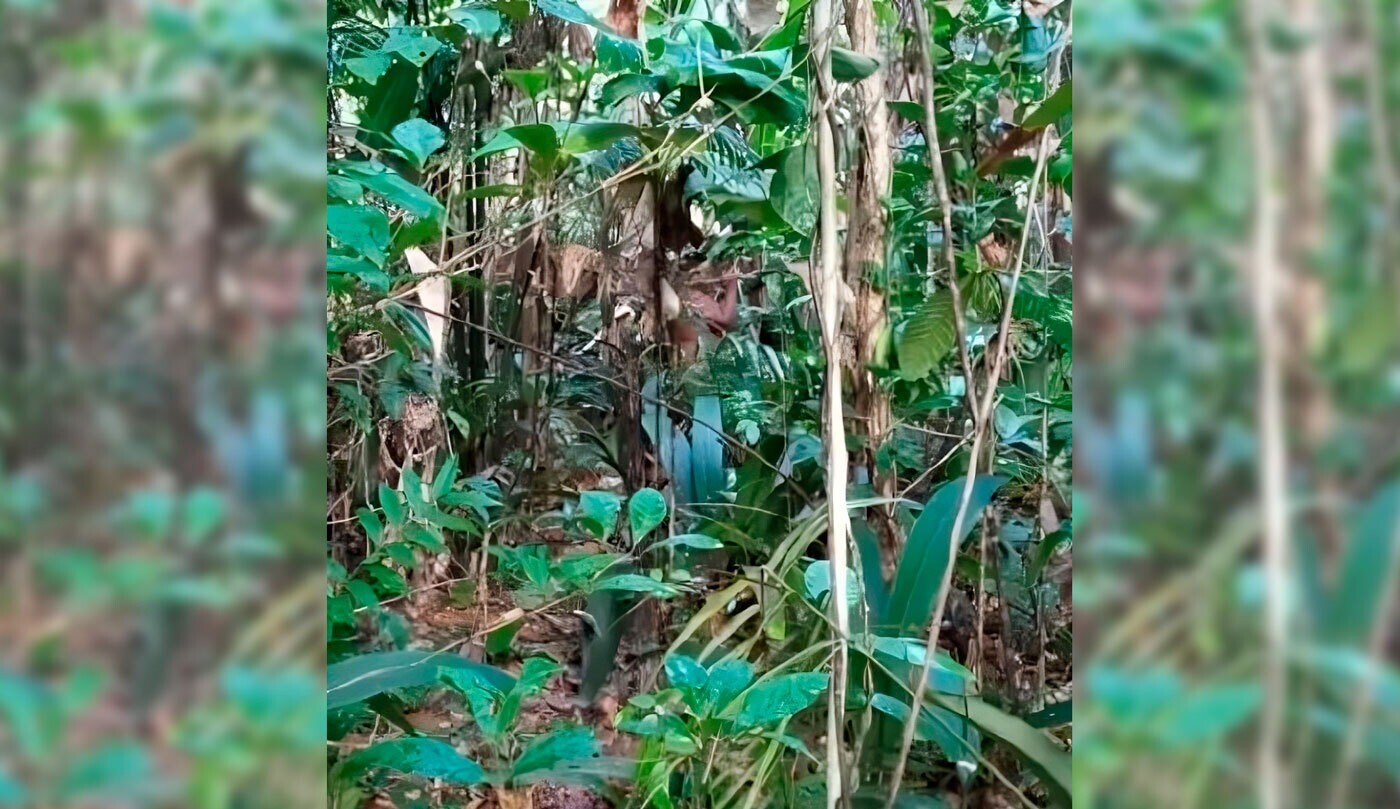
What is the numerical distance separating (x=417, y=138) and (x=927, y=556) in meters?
0.48

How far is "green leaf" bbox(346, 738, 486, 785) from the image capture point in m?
0.58

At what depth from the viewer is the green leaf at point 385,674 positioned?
0.58 metres

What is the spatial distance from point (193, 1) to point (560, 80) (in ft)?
2.19

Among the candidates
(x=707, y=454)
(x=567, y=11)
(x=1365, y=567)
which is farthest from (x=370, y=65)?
(x=1365, y=567)

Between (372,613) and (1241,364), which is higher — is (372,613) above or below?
below

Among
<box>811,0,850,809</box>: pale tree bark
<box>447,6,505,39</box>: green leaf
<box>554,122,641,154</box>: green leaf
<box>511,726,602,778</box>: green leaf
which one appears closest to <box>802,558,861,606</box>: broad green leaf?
<box>811,0,850,809</box>: pale tree bark

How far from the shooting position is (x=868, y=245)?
35.2 inches

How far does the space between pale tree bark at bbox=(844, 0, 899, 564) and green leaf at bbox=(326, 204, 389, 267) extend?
410 mm

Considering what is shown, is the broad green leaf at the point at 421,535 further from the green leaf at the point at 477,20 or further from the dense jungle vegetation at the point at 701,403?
the green leaf at the point at 477,20

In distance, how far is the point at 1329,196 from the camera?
13.3 inches

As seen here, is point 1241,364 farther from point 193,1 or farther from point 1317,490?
point 193,1

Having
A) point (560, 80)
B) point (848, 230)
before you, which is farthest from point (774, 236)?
point (560, 80)

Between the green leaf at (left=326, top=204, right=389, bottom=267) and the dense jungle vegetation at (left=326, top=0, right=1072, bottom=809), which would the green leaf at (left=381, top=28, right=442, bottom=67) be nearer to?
the dense jungle vegetation at (left=326, top=0, right=1072, bottom=809)

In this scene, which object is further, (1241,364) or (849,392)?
(849,392)
